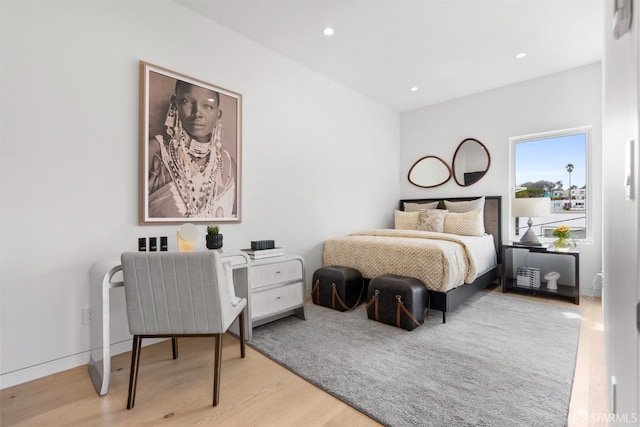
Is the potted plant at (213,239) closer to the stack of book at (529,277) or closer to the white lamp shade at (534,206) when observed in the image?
the white lamp shade at (534,206)

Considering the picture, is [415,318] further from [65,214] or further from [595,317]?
[65,214]

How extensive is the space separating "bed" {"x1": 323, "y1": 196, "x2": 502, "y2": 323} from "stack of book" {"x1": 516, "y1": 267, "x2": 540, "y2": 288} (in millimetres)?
298

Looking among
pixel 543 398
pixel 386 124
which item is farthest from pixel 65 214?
pixel 386 124

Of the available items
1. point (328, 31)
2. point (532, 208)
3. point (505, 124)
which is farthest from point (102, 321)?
point (505, 124)

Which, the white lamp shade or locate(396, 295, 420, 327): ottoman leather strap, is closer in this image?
locate(396, 295, 420, 327): ottoman leather strap

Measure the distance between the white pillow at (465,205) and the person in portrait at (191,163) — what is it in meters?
3.16

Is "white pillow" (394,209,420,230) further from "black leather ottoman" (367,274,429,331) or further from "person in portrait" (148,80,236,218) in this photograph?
"person in portrait" (148,80,236,218)

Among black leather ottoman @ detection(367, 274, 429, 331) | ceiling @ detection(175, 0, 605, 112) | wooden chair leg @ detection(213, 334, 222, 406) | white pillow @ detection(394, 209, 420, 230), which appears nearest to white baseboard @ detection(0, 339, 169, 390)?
wooden chair leg @ detection(213, 334, 222, 406)

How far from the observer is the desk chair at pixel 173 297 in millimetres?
1562

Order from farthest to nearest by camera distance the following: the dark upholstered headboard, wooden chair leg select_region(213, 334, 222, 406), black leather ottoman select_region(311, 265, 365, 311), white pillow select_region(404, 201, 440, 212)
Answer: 1. white pillow select_region(404, 201, 440, 212)
2. the dark upholstered headboard
3. black leather ottoman select_region(311, 265, 365, 311)
4. wooden chair leg select_region(213, 334, 222, 406)

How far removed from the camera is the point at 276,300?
2600 mm

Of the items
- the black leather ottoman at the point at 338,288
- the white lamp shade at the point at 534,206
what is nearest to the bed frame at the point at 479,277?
the white lamp shade at the point at 534,206

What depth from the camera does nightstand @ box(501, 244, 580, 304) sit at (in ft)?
11.3

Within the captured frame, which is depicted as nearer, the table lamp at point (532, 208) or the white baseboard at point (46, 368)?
the white baseboard at point (46, 368)
